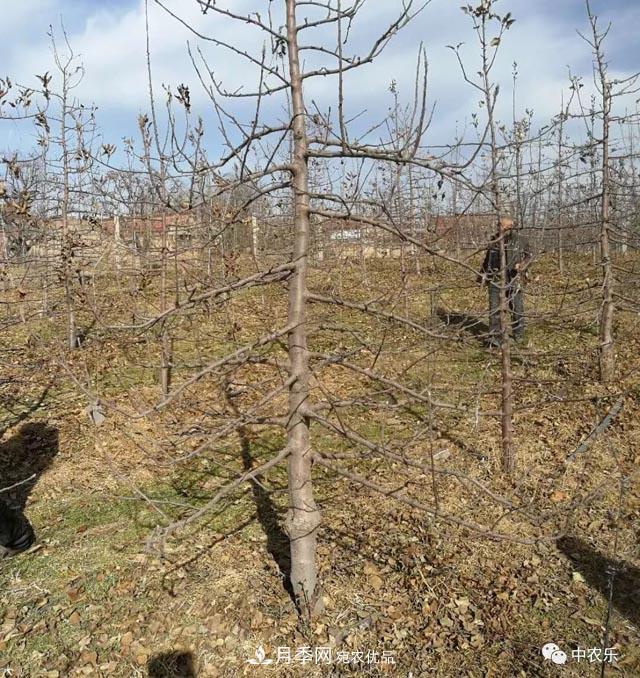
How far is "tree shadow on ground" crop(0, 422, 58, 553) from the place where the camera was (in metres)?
4.30

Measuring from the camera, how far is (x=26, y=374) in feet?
27.3

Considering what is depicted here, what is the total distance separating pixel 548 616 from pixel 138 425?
16.7 feet

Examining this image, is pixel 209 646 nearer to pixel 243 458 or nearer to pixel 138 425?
pixel 243 458

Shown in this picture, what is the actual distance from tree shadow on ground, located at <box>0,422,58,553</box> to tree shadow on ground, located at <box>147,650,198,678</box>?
74.4 inches

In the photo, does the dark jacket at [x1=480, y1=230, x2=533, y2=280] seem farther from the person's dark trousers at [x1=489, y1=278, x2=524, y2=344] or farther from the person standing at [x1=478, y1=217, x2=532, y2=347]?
the person's dark trousers at [x1=489, y1=278, x2=524, y2=344]

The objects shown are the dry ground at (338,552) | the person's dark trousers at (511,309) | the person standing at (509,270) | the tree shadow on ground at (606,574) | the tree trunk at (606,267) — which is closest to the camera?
the person standing at (509,270)

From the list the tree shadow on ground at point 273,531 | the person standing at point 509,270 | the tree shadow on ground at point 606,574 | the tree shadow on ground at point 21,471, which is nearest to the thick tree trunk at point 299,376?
the tree shadow on ground at point 273,531

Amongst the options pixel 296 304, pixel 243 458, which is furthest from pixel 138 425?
pixel 296 304

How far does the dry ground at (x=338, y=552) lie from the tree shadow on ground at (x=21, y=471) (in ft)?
0.14

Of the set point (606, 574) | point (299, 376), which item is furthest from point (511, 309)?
point (299, 376)

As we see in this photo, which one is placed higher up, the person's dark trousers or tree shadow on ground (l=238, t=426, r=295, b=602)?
the person's dark trousers

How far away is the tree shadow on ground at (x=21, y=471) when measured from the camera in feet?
14.1

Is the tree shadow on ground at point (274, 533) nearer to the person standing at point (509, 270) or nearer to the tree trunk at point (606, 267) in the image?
the person standing at point (509, 270)

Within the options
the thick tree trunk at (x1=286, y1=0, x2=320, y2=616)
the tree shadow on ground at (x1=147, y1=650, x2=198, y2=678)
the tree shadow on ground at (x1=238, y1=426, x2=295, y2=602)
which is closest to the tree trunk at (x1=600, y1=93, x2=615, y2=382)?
the tree shadow on ground at (x1=238, y1=426, x2=295, y2=602)
